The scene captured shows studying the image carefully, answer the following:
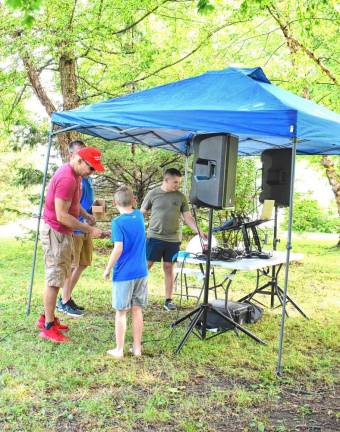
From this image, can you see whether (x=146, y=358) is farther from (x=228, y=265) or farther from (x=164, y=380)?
(x=228, y=265)

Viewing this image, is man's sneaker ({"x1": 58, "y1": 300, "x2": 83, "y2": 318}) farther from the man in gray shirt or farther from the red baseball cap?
the red baseball cap

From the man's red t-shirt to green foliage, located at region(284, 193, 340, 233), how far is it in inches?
419

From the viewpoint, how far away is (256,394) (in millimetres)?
3596

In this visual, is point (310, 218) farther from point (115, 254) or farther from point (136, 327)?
point (115, 254)

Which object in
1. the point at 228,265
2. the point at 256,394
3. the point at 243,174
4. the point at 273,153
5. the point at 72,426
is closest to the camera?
the point at 72,426

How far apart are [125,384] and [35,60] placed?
656 cm

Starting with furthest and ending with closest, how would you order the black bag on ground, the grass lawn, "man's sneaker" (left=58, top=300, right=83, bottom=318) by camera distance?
"man's sneaker" (left=58, top=300, right=83, bottom=318)
the black bag on ground
the grass lawn

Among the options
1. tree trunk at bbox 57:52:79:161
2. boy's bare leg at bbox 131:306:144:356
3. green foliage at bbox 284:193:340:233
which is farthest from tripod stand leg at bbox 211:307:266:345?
green foliage at bbox 284:193:340:233

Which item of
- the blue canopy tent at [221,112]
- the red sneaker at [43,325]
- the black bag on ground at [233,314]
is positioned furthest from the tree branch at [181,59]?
the red sneaker at [43,325]

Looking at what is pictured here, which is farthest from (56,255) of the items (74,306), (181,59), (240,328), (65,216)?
(181,59)

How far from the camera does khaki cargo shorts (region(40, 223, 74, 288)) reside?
14.9ft

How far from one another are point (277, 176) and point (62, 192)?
8.76 feet

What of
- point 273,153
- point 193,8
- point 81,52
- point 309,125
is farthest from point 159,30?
point 309,125

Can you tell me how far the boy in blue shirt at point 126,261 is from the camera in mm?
4023
